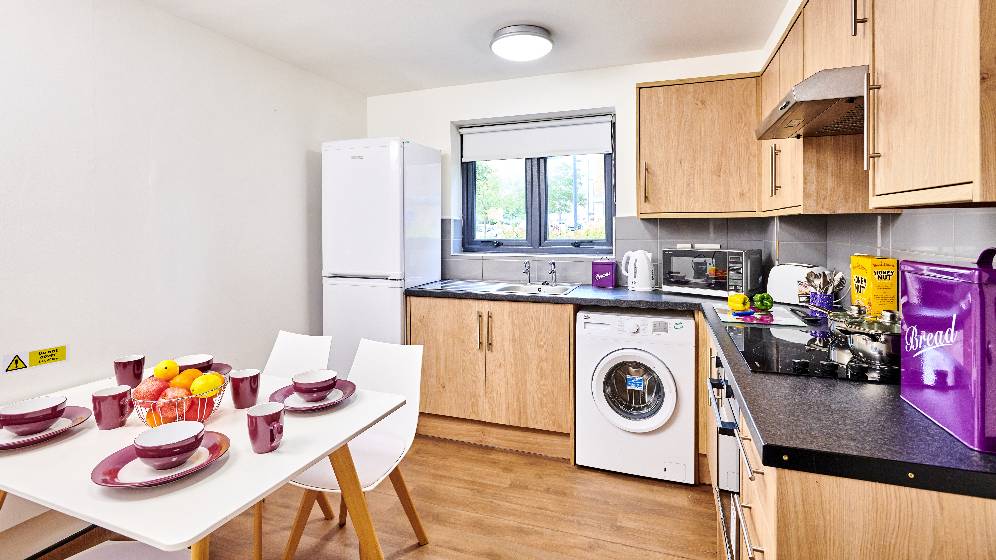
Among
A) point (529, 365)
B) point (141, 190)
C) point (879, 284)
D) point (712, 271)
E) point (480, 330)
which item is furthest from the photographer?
point (480, 330)

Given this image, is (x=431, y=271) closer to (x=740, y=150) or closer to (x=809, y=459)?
(x=740, y=150)

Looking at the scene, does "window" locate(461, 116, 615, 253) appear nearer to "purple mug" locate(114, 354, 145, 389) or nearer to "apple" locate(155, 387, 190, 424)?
"purple mug" locate(114, 354, 145, 389)

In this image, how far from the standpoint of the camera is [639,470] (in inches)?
104

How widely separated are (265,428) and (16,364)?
1.46 metres

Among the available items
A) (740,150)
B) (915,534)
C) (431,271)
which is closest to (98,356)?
(431,271)

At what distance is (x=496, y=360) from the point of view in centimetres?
298

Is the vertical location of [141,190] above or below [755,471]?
above

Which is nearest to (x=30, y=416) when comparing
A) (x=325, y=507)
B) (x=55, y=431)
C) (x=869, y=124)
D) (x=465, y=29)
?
(x=55, y=431)

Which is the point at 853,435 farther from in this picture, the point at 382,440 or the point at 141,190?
the point at 141,190

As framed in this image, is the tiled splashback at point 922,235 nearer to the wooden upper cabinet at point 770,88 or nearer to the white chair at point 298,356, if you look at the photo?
the wooden upper cabinet at point 770,88

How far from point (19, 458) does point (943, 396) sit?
2099 millimetres

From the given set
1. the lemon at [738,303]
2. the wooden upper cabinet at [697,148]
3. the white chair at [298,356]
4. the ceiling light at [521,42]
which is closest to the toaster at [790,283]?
the lemon at [738,303]

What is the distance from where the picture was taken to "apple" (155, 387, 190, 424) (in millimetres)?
1359

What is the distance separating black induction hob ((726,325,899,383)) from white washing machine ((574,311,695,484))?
2.09ft
